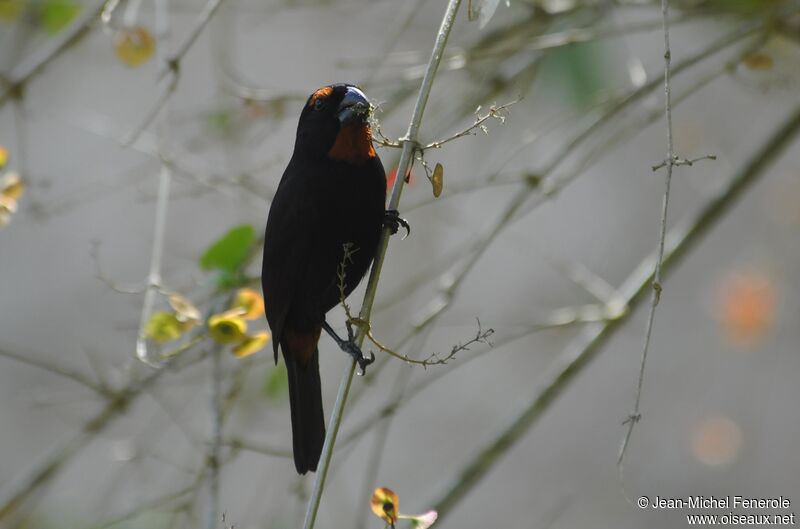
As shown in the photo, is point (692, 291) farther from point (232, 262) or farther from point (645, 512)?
point (232, 262)

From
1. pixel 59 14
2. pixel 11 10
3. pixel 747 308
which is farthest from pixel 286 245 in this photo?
pixel 747 308

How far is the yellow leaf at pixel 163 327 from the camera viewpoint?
243 cm

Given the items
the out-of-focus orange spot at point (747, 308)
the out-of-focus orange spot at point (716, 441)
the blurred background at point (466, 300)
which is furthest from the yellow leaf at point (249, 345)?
the out-of-focus orange spot at point (716, 441)

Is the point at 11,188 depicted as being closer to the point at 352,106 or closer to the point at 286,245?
the point at 286,245

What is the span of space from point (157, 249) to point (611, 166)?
13.5ft

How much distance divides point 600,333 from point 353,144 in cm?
99

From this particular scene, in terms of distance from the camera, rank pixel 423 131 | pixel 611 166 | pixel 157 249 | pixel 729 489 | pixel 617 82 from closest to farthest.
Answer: pixel 157 249 → pixel 423 131 → pixel 617 82 → pixel 729 489 → pixel 611 166

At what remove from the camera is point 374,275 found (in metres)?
1.96

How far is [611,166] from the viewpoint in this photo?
6289 mm

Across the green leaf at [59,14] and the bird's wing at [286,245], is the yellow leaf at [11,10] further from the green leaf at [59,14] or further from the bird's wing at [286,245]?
the bird's wing at [286,245]

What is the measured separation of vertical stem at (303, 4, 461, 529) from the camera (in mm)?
1763

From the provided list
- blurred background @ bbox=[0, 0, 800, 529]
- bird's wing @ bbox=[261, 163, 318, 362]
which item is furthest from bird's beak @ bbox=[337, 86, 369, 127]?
blurred background @ bbox=[0, 0, 800, 529]

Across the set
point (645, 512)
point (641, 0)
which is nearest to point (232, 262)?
point (641, 0)

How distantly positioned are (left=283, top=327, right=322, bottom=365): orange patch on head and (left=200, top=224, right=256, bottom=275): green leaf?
23cm
